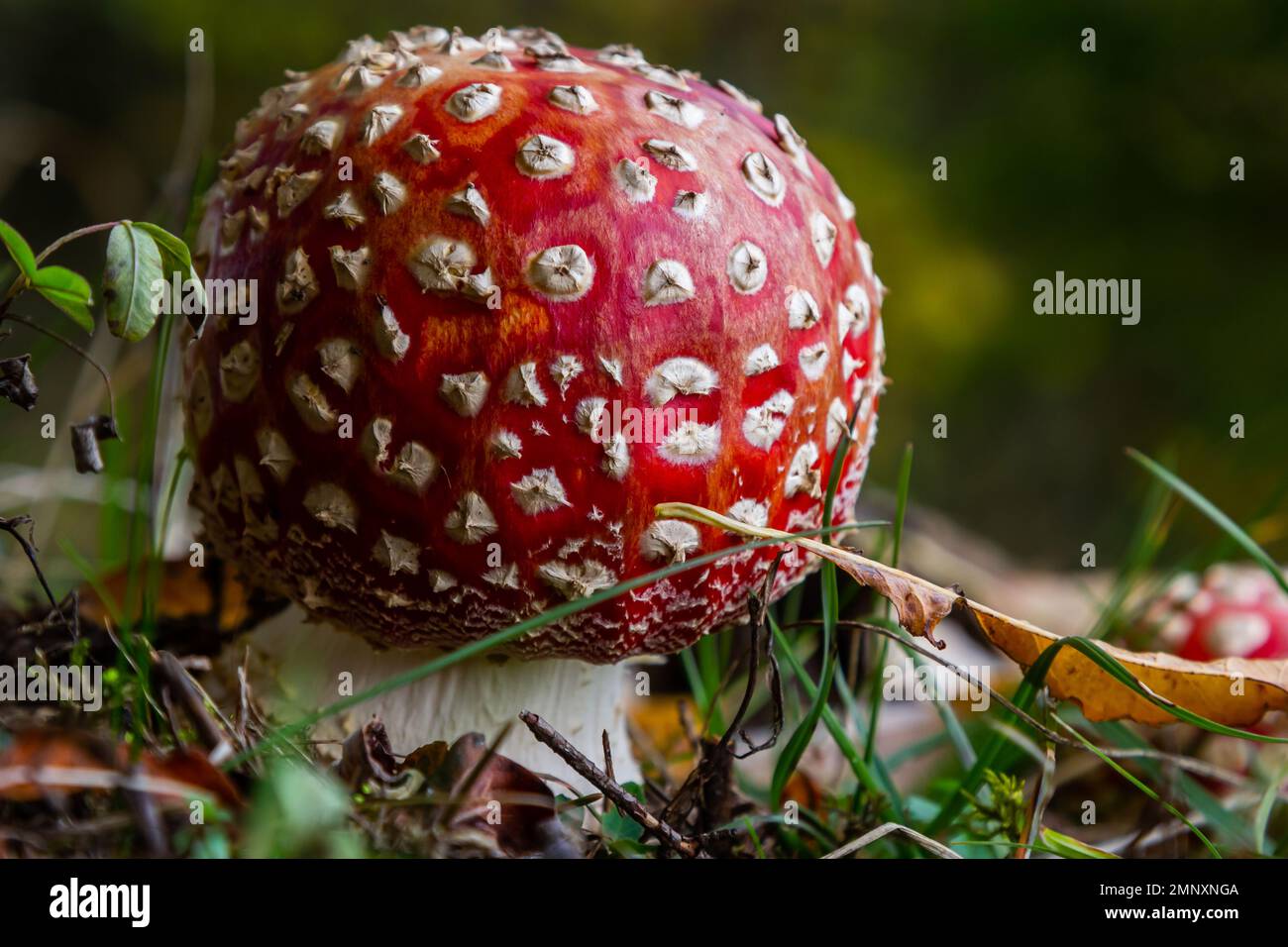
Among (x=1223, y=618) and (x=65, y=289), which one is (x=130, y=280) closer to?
(x=65, y=289)

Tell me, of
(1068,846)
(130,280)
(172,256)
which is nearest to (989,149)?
(1068,846)

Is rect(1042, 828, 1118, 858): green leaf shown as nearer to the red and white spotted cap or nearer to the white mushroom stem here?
the white mushroom stem

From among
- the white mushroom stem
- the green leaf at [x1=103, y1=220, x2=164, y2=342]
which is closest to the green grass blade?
the white mushroom stem

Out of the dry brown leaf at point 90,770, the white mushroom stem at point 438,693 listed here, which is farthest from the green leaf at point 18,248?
the white mushroom stem at point 438,693

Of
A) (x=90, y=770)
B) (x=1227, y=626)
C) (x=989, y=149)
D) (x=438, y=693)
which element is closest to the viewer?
(x=90, y=770)

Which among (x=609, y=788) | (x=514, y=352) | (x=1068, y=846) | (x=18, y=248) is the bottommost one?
(x=1068, y=846)

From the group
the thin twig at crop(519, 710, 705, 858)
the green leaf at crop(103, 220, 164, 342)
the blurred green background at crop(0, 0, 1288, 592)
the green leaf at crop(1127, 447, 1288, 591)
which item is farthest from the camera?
the blurred green background at crop(0, 0, 1288, 592)
